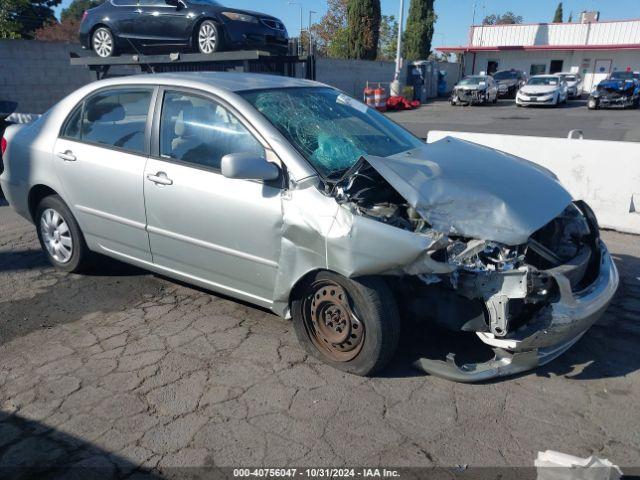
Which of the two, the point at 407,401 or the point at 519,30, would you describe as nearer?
the point at 407,401

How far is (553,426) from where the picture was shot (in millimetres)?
2801

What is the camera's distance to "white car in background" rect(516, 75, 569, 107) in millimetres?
26219

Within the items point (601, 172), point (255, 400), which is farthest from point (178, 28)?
point (255, 400)

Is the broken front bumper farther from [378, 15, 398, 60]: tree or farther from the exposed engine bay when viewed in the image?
[378, 15, 398, 60]: tree

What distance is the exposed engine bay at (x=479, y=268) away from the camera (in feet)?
9.20

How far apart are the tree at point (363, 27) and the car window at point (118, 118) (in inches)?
1240

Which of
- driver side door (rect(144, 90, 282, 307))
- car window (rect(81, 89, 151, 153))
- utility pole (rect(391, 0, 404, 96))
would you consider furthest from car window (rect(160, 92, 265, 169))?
utility pole (rect(391, 0, 404, 96))

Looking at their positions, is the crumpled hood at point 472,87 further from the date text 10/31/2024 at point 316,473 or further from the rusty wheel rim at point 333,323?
the date text 10/31/2024 at point 316,473

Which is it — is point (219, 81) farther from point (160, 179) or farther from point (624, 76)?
point (624, 76)

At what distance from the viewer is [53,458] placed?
258 centimetres

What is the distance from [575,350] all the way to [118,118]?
149 inches

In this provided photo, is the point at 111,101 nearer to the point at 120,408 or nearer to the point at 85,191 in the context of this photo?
the point at 85,191

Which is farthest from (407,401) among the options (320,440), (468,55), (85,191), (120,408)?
(468,55)

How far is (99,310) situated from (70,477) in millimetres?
1871
